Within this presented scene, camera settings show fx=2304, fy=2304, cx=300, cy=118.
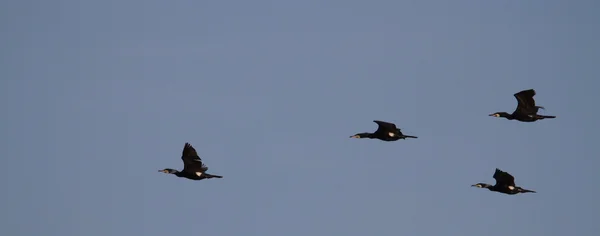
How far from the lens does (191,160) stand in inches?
4370

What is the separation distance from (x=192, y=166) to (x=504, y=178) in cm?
1517

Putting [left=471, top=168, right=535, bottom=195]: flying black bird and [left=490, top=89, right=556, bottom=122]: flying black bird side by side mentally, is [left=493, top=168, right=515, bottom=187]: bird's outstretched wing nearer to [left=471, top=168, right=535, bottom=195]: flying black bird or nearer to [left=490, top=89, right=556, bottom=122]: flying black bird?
[left=471, top=168, right=535, bottom=195]: flying black bird

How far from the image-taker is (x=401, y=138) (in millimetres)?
112500

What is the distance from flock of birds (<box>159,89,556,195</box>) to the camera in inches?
4373

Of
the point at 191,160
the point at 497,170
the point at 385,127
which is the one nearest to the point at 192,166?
the point at 191,160

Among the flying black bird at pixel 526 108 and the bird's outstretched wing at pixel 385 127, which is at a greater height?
the flying black bird at pixel 526 108

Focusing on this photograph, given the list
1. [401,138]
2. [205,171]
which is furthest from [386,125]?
[205,171]

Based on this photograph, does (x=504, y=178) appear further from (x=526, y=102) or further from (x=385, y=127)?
(x=385, y=127)

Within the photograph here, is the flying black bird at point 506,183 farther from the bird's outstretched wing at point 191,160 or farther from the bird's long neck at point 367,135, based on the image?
the bird's outstretched wing at point 191,160

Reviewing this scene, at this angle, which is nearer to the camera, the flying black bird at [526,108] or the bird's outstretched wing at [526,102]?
the bird's outstretched wing at [526,102]

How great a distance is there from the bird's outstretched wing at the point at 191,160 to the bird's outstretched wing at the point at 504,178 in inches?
557

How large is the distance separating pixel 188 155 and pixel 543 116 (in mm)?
17528

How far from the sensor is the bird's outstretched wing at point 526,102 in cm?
11231

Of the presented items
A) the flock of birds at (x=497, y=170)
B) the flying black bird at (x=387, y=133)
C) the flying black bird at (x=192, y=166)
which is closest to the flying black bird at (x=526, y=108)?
the flock of birds at (x=497, y=170)
